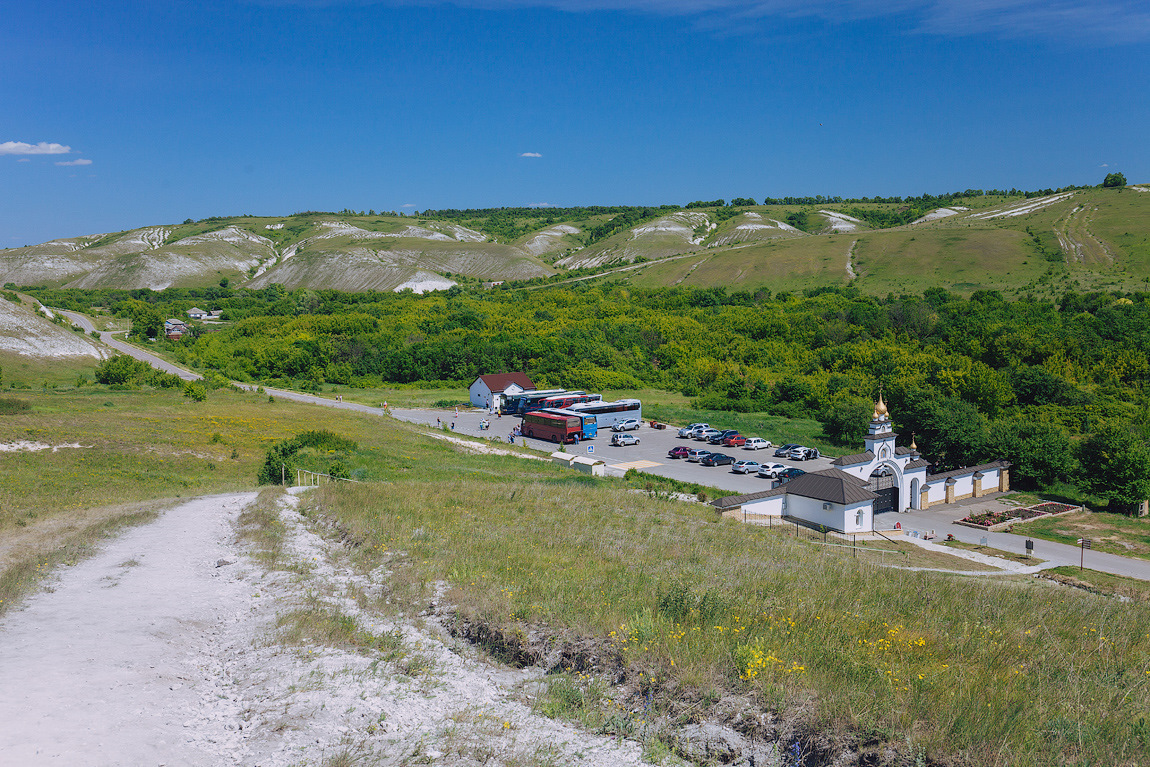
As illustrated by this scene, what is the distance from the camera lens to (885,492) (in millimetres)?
38469

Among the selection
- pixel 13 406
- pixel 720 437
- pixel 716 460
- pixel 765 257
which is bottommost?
pixel 716 460

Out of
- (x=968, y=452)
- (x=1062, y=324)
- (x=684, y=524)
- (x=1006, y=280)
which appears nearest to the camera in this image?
(x=684, y=524)

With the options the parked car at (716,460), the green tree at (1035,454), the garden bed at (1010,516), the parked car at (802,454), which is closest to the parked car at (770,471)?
the parked car at (716,460)

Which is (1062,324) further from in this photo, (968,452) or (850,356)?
(968,452)

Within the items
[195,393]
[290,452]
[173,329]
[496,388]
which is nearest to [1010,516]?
[290,452]

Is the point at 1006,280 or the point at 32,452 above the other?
the point at 1006,280

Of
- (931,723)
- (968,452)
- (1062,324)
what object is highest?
(1062,324)

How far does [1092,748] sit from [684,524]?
15.7 metres

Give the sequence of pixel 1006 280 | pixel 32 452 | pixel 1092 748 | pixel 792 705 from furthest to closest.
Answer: pixel 1006 280
pixel 32 452
pixel 792 705
pixel 1092 748

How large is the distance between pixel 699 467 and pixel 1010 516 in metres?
17.6

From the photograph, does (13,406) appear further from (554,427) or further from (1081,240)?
(1081,240)

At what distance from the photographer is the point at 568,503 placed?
74.7 feet

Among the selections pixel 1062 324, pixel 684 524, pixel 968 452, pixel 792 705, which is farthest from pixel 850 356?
pixel 792 705

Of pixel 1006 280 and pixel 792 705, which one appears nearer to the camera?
pixel 792 705
